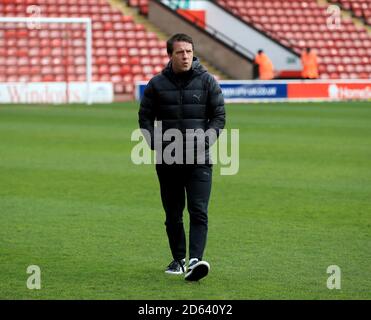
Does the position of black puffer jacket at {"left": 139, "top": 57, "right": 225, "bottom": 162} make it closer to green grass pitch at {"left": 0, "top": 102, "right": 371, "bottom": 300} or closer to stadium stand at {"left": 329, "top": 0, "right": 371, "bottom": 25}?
green grass pitch at {"left": 0, "top": 102, "right": 371, "bottom": 300}

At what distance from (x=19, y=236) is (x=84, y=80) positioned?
25.0m

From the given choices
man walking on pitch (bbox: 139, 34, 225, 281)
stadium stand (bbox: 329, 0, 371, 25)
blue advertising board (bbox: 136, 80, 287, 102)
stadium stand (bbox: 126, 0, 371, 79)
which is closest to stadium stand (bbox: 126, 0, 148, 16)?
stadium stand (bbox: 126, 0, 371, 79)

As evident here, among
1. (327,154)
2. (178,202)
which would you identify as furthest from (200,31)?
(178,202)

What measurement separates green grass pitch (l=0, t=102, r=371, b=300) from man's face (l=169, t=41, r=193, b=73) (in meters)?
1.73

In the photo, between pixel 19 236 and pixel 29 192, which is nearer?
pixel 19 236

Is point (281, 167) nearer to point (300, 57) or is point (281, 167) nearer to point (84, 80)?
point (84, 80)

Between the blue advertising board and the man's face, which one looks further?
the blue advertising board

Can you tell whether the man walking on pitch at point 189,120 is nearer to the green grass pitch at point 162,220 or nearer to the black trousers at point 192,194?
the black trousers at point 192,194

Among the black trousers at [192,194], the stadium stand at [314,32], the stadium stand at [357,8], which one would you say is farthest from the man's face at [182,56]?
the stadium stand at [357,8]

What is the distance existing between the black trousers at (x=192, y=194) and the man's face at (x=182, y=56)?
0.82 m

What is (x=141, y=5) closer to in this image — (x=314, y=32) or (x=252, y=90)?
(x=314, y=32)

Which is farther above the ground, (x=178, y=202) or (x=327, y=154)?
(x=178, y=202)

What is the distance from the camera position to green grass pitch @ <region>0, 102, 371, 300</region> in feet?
27.8

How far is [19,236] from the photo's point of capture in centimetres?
1074
